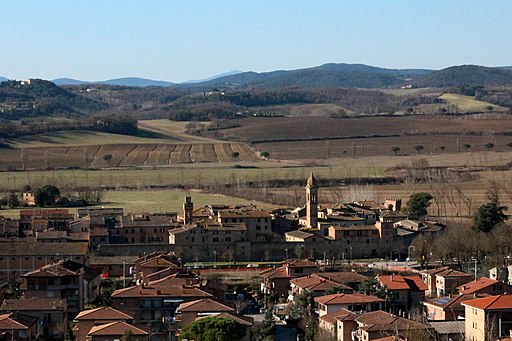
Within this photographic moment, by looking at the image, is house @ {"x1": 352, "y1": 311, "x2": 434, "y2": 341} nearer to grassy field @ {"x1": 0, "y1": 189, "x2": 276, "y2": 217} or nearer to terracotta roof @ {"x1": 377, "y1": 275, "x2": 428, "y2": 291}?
terracotta roof @ {"x1": 377, "y1": 275, "x2": 428, "y2": 291}

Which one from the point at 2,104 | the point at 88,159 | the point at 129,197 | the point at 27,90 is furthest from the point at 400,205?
the point at 27,90

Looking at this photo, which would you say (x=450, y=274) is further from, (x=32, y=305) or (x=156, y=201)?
(x=156, y=201)

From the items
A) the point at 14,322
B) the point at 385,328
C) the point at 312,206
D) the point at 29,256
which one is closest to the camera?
the point at 14,322

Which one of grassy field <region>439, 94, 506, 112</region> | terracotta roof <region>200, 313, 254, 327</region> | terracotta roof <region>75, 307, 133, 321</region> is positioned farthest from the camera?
grassy field <region>439, 94, 506, 112</region>

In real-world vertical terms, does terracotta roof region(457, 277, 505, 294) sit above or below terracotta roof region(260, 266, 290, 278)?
above

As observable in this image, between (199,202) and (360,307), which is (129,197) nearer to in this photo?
(199,202)

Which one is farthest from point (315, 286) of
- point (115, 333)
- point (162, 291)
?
point (115, 333)

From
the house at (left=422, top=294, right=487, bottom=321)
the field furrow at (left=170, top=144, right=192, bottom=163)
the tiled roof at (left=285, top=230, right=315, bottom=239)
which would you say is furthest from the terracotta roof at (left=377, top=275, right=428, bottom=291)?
the field furrow at (left=170, top=144, right=192, bottom=163)
